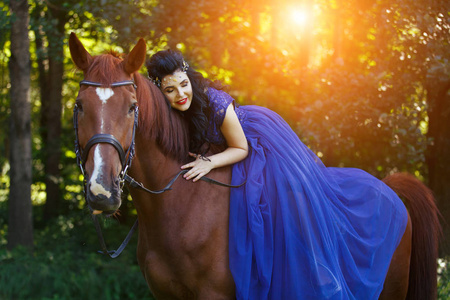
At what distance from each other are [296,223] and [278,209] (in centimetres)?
14

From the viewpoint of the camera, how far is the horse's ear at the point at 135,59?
8.26 ft

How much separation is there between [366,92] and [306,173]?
122 inches

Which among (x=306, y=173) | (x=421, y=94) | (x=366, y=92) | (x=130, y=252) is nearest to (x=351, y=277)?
(x=306, y=173)

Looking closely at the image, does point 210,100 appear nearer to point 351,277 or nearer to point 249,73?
point 351,277

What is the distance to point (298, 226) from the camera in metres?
2.82

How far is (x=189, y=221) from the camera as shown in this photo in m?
2.77

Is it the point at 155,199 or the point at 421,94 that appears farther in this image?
the point at 421,94

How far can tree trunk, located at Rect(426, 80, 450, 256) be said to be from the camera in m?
6.24

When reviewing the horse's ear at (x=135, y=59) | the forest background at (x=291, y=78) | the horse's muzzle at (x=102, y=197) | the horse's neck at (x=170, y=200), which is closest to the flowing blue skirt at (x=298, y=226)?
the horse's neck at (x=170, y=200)

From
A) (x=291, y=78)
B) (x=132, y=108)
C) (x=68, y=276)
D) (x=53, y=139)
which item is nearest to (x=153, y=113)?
(x=132, y=108)

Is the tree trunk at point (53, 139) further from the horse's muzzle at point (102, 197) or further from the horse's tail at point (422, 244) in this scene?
the horse's muzzle at point (102, 197)

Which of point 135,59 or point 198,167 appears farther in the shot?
point 198,167

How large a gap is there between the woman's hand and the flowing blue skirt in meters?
0.20

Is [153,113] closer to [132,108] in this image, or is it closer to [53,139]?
[132,108]
